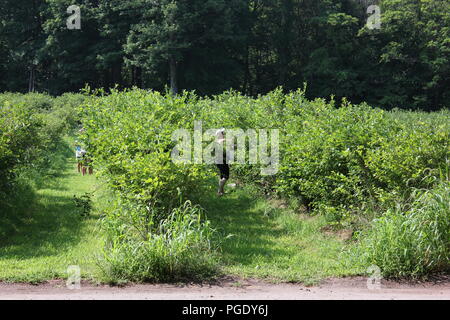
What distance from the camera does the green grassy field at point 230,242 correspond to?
305 inches

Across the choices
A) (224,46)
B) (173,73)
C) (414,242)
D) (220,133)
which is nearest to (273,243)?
(414,242)

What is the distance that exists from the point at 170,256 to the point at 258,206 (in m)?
5.39

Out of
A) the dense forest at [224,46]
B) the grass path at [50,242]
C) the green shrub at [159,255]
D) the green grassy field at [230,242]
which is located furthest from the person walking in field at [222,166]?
the dense forest at [224,46]

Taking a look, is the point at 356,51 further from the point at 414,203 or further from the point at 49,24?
the point at 414,203

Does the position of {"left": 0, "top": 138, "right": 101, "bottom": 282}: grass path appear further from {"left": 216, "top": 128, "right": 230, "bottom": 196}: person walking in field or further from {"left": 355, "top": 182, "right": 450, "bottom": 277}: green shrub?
{"left": 355, "top": 182, "right": 450, "bottom": 277}: green shrub

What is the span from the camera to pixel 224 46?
51.3m

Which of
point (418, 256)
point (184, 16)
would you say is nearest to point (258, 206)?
point (418, 256)

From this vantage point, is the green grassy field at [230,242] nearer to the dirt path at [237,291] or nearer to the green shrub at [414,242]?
the dirt path at [237,291]

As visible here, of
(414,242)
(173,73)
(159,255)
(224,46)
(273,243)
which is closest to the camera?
(159,255)

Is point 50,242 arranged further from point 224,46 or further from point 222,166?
point 224,46

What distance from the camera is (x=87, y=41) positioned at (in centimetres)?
5031

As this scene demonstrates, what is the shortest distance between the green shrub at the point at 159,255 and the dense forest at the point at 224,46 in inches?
1473

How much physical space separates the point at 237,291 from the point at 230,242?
8.41ft

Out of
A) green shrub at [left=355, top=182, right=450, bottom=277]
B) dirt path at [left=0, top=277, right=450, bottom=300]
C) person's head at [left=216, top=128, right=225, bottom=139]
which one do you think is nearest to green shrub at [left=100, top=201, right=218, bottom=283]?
dirt path at [left=0, top=277, right=450, bottom=300]
